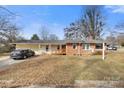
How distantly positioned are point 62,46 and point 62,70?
0.55 meters

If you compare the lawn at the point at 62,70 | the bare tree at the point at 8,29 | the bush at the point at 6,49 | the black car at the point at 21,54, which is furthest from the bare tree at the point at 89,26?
the bush at the point at 6,49

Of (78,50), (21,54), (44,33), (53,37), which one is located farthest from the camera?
(78,50)

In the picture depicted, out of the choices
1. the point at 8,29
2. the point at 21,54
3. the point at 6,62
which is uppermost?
the point at 8,29

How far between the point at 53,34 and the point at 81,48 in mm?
774

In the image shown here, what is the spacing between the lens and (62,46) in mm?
8734

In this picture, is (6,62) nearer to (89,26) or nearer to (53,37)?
(53,37)

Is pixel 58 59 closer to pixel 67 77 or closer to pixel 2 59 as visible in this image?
pixel 67 77

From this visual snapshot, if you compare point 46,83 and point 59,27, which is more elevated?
point 59,27

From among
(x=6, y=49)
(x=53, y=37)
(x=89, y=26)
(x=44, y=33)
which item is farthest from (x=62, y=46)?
(x=6, y=49)

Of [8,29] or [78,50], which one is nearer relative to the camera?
[8,29]

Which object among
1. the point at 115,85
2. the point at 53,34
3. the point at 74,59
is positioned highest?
the point at 53,34

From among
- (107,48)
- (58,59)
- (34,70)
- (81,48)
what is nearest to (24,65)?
(34,70)

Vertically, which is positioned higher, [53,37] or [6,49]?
[53,37]

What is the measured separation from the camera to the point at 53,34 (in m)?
8.59
